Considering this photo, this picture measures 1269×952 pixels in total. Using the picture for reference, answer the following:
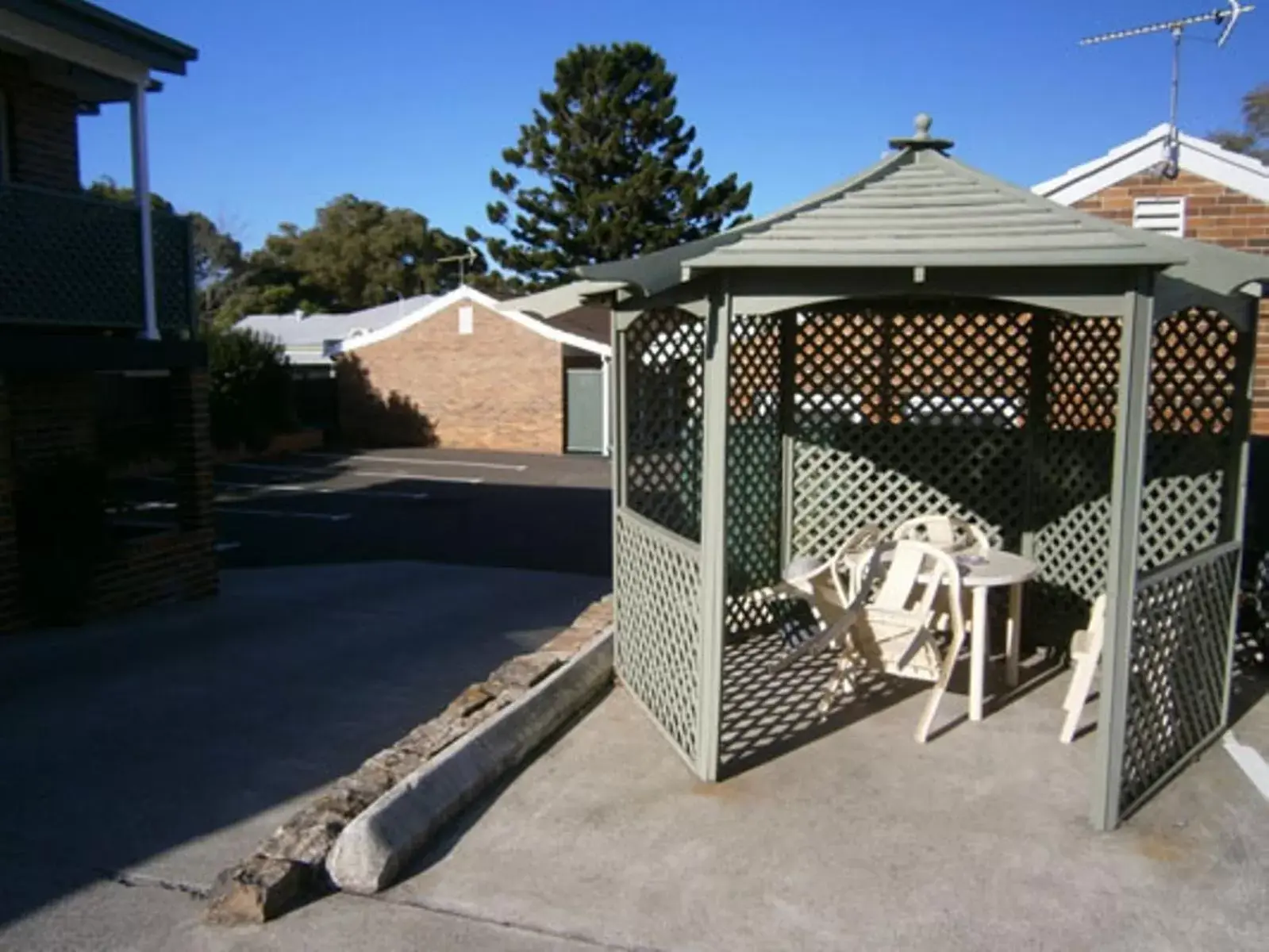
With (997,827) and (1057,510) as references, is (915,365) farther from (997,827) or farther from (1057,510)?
(997,827)

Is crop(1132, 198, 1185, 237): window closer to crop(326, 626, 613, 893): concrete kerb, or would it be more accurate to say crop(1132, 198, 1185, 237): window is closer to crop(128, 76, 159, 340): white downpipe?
crop(326, 626, 613, 893): concrete kerb

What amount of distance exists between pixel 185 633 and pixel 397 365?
20.3 meters

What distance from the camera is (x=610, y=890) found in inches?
156

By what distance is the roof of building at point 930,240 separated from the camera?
4152 millimetres

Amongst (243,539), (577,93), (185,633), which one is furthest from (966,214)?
(577,93)

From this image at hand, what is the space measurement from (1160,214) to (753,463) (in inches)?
166

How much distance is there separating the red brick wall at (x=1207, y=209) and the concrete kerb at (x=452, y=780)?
5.88 meters

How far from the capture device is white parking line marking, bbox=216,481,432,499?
716 inches

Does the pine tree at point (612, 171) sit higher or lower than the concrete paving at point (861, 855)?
higher

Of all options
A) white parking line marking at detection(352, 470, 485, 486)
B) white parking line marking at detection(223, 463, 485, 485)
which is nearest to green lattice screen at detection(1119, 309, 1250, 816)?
white parking line marking at detection(352, 470, 485, 486)

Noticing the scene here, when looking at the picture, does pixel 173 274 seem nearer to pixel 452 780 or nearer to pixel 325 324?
pixel 452 780

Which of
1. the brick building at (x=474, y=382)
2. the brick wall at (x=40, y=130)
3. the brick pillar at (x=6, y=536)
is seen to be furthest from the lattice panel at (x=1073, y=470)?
the brick building at (x=474, y=382)

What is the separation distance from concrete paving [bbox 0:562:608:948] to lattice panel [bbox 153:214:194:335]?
2.56 meters

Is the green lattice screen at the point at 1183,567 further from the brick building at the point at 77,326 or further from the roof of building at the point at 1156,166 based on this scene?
the brick building at the point at 77,326
